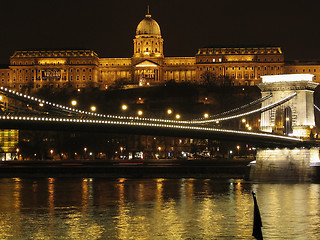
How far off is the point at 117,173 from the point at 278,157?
16977 mm

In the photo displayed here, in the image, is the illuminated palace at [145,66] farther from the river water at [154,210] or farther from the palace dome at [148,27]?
the river water at [154,210]

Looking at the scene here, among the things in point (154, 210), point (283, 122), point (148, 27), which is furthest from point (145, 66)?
point (154, 210)

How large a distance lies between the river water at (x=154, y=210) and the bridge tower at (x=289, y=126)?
1.92 metres

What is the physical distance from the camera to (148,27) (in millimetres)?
191500

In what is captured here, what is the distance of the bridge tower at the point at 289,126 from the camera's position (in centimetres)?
5856

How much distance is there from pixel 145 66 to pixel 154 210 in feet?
468

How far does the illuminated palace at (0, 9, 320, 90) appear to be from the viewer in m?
181

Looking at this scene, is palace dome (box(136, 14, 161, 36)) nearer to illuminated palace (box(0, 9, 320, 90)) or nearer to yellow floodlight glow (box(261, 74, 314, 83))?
illuminated palace (box(0, 9, 320, 90))

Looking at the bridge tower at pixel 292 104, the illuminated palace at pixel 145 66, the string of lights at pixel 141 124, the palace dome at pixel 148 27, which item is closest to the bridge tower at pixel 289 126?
the bridge tower at pixel 292 104

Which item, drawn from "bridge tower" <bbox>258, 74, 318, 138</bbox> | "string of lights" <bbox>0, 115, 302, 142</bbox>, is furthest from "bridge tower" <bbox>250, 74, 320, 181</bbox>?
"string of lights" <bbox>0, 115, 302, 142</bbox>

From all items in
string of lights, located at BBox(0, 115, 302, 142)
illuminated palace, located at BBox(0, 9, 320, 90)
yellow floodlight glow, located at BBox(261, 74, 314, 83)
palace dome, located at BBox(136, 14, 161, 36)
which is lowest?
string of lights, located at BBox(0, 115, 302, 142)

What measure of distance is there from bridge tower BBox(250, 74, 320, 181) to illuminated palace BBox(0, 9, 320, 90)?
11467 centimetres

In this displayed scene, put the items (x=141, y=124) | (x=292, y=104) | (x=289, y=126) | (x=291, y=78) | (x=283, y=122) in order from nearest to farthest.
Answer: (x=141, y=124) < (x=292, y=104) < (x=291, y=78) < (x=283, y=122) < (x=289, y=126)

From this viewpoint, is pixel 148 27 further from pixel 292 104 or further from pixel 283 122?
pixel 292 104
